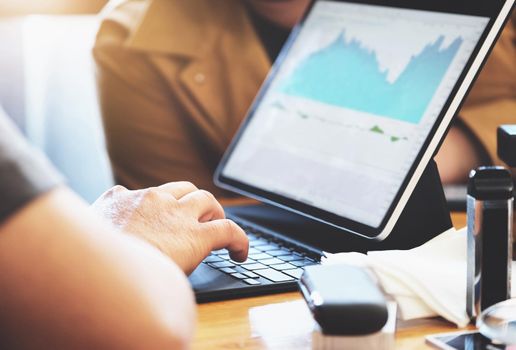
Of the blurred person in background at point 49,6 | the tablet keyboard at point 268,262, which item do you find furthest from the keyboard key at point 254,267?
the blurred person in background at point 49,6

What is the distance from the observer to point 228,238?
0.95 m

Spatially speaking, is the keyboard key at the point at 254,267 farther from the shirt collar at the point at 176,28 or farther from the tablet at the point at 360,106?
the shirt collar at the point at 176,28

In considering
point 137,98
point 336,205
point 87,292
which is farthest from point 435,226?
point 137,98

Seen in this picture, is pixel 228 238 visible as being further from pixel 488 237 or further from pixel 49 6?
pixel 49 6

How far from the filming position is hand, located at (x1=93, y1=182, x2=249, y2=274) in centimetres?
88

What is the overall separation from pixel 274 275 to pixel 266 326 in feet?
0.43

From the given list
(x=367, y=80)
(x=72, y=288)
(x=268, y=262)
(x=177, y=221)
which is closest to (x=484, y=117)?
(x=367, y=80)

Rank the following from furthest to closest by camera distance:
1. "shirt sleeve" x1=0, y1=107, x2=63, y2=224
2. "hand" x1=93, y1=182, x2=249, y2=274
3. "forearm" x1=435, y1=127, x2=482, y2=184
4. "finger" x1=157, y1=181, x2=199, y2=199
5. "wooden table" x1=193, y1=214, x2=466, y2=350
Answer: "forearm" x1=435, y1=127, x2=482, y2=184 < "finger" x1=157, y1=181, x2=199, y2=199 < "hand" x1=93, y1=182, x2=249, y2=274 < "wooden table" x1=193, y1=214, x2=466, y2=350 < "shirt sleeve" x1=0, y1=107, x2=63, y2=224

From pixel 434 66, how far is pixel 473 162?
0.61 m

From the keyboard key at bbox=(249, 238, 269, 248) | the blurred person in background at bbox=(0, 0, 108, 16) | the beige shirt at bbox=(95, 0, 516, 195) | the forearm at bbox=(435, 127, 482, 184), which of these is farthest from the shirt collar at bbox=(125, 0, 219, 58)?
the keyboard key at bbox=(249, 238, 269, 248)

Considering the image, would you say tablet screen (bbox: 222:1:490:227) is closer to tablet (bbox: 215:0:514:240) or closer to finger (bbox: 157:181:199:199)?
tablet (bbox: 215:0:514:240)

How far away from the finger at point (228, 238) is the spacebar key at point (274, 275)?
0.10 ft

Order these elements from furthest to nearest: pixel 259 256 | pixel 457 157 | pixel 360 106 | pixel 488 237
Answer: pixel 457 157 < pixel 360 106 < pixel 259 256 < pixel 488 237

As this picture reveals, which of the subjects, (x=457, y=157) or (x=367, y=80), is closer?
(x=367, y=80)
